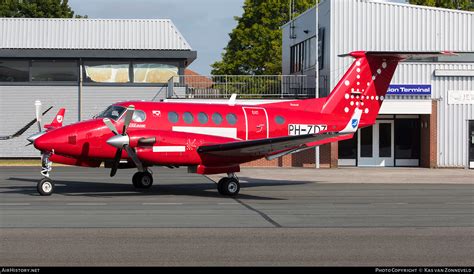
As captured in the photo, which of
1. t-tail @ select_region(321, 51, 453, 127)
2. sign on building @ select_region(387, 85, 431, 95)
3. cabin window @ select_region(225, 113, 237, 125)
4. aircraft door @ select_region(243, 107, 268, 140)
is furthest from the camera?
sign on building @ select_region(387, 85, 431, 95)

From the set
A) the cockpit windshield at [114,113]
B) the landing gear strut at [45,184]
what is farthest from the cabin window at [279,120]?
the landing gear strut at [45,184]

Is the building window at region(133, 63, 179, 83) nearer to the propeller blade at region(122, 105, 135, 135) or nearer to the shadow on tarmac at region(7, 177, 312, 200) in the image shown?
the shadow on tarmac at region(7, 177, 312, 200)

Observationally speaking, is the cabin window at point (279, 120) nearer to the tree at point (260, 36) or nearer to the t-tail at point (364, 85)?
the t-tail at point (364, 85)

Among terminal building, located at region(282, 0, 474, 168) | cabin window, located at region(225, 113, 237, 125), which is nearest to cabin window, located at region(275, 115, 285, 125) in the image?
cabin window, located at region(225, 113, 237, 125)

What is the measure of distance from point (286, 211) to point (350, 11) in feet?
79.9

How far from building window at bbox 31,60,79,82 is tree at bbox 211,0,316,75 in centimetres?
2917

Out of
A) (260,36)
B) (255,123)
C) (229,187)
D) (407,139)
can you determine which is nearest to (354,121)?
(255,123)

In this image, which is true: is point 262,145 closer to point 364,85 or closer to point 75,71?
point 364,85

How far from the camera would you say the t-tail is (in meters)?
27.5

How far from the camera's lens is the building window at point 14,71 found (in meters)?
44.2

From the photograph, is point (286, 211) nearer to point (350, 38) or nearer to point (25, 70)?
point (350, 38)

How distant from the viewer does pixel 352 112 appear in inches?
1086

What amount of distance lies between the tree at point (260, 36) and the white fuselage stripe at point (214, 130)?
1835 inches

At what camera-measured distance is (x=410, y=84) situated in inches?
1599
